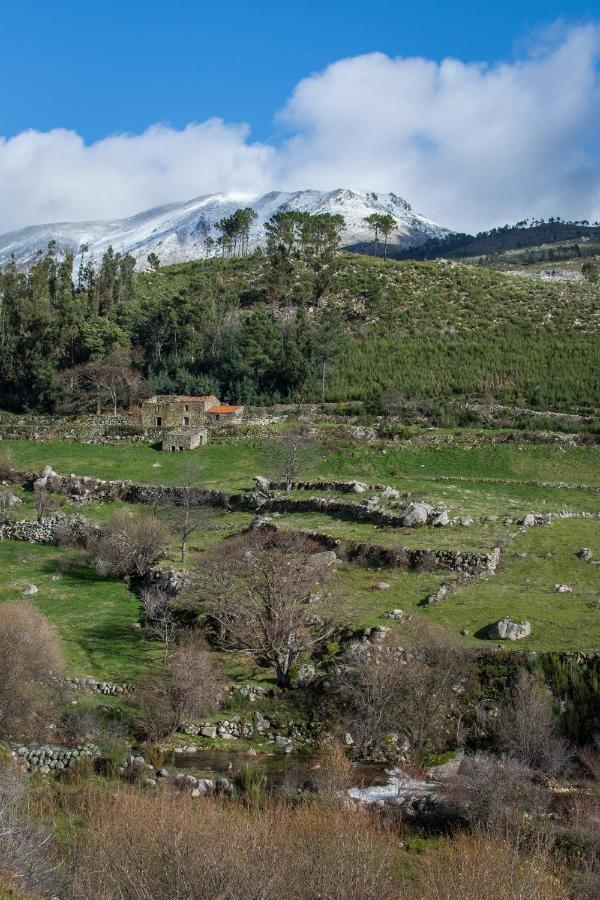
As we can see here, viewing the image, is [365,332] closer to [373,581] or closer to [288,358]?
[288,358]

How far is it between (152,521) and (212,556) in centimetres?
547

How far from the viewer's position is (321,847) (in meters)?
10.3

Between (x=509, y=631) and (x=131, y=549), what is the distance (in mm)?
16200

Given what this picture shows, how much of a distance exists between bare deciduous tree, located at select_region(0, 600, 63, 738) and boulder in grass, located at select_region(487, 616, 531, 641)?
11249mm

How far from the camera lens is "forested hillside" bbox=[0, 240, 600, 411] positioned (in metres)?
61.7

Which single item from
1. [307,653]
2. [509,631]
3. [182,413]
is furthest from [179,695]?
[182,413]

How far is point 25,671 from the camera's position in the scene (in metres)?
17.9

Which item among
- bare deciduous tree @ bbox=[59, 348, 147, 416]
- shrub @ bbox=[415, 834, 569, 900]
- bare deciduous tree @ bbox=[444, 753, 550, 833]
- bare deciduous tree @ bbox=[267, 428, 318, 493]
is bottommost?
bare deciduous tree @ bbox=[444, 753, 550, 833]

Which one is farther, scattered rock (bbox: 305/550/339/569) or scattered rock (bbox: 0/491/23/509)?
scattered rock (bbox: 0/491/23/509)


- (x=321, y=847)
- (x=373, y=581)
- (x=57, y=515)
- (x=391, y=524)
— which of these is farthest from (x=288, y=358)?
(x=321, y=847)

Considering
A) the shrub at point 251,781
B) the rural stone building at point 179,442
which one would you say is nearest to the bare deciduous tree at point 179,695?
the shrub at point 251,781

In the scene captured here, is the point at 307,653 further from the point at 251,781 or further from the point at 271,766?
the point at 251,781

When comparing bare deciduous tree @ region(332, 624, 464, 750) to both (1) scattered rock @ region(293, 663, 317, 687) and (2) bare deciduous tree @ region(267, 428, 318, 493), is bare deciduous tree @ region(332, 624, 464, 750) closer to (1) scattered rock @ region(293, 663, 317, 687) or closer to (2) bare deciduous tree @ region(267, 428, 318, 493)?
(1) scattered rock @ region(293, 663, 317, 687)

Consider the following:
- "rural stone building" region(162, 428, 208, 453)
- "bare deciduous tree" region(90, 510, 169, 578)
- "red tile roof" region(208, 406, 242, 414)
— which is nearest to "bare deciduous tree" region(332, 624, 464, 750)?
"bare deciduous tree" region(90, 510, 169, 578)
